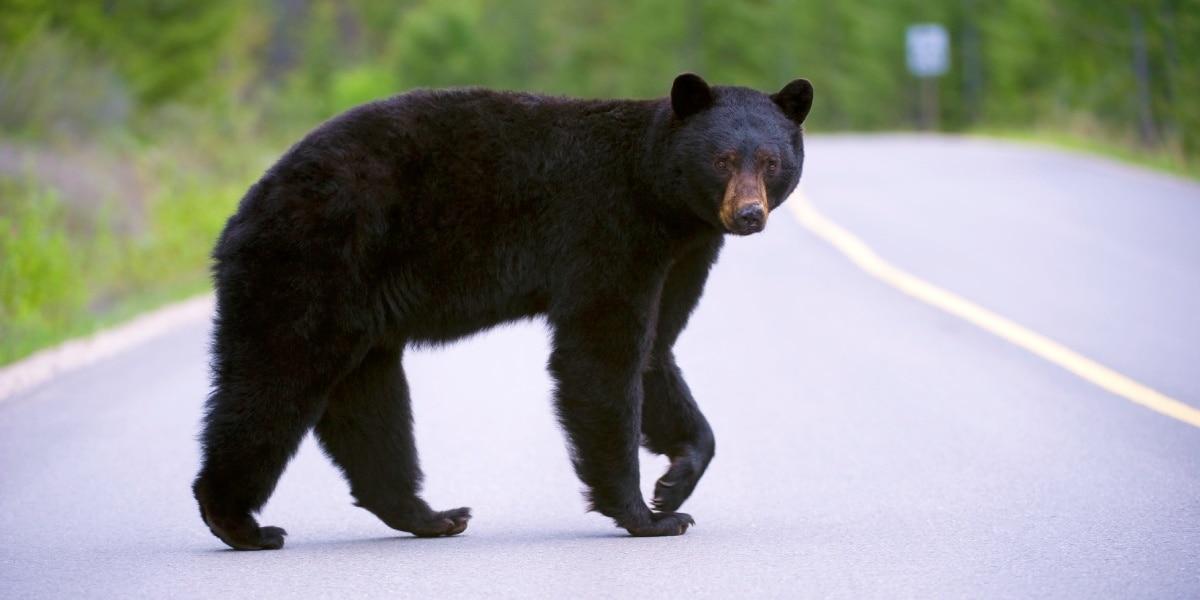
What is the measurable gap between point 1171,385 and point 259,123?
29.1m

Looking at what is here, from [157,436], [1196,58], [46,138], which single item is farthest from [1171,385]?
[1196,58]

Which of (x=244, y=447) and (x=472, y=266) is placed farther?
(x=472, y=266)

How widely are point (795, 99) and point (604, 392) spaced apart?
126 cm

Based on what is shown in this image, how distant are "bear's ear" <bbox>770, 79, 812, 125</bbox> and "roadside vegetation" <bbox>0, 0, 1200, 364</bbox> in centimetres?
641

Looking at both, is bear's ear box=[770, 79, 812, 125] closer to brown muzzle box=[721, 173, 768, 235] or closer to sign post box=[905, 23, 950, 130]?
brown muzzle box=[721, 173, 768, 235]

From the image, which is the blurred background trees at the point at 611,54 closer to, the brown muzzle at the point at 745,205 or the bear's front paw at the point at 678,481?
the bear's front paw at the point at 678,481

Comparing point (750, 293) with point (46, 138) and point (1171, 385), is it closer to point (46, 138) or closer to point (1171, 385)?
point (1171, 385)

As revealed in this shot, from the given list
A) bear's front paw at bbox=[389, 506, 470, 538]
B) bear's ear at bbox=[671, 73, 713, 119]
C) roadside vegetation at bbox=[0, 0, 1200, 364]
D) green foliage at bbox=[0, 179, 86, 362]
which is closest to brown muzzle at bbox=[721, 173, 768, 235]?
bear's ear at bbox=[671, 73, 713, 119]

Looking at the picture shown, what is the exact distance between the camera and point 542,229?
6012mm

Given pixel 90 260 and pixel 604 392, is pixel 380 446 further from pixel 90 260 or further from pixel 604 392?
pixel 90 260

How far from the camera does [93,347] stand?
11539mm

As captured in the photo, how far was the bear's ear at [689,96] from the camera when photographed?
598cm

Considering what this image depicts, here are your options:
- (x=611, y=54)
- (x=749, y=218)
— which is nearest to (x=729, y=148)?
(x=749, y=218)

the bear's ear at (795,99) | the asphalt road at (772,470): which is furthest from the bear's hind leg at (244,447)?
the bear's ear at (795,99)
